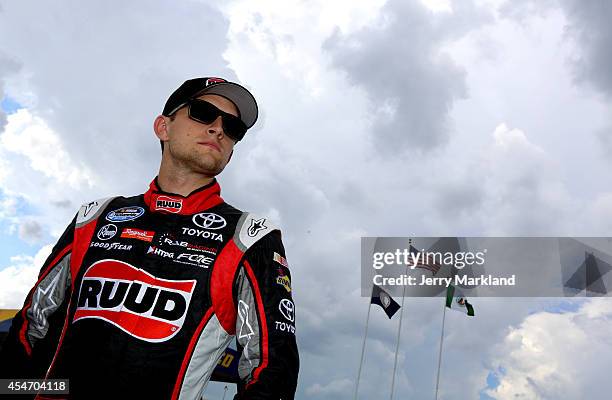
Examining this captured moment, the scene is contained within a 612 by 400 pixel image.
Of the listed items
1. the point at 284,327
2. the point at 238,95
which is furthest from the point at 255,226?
the point at 238,95

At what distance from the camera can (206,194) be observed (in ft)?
10.2

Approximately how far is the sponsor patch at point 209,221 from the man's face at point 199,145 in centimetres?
33

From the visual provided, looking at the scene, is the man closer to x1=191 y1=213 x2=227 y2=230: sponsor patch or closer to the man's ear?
x1=191 y1=213 x2=227 y2=230: sponsor patch

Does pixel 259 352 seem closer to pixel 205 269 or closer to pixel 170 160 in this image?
pixel 205 269

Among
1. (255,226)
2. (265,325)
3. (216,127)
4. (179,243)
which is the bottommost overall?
(265,325)

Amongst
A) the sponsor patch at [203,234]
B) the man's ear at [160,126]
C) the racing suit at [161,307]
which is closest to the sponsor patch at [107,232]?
the racing suit at [161,307]

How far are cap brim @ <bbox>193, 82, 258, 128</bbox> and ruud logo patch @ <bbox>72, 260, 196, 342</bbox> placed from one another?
1308 millimetres

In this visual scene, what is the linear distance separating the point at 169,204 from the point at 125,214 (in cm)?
28

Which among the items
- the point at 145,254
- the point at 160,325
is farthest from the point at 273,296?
the point at 145,254

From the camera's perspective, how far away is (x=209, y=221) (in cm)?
291

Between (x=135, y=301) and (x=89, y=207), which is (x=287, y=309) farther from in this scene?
(x=89, y=207)

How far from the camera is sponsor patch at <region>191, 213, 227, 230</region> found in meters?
2.86

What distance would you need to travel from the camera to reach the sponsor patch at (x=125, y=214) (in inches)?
118

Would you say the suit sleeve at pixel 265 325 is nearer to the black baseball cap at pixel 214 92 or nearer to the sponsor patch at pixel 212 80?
the black baseball cap at pixel 214 92
